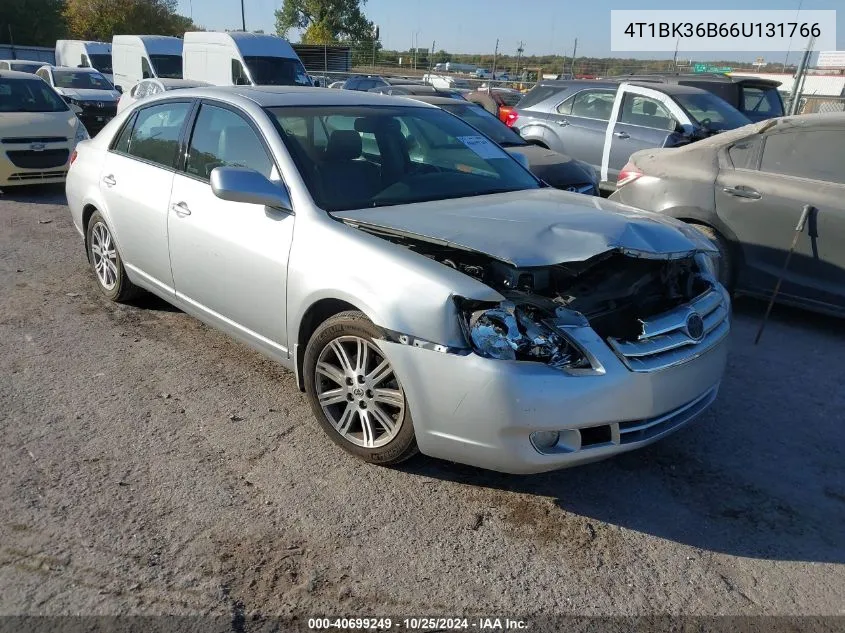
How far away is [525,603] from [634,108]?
8.42 m

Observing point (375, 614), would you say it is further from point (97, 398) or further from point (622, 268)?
point (97, 398)

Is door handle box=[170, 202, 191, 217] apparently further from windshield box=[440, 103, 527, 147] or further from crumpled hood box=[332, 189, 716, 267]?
windshield box=[440, 103, 527, 147]

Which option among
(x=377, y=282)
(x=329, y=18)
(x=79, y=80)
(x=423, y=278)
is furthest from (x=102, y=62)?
(x=329, y=18)

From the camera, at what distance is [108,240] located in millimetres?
5297

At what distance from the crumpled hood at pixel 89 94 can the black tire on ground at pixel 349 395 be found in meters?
16.1

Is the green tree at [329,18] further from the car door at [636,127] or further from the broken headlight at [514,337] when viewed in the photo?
the broken headlight at [514,337]

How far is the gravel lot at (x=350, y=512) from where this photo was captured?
259 cm

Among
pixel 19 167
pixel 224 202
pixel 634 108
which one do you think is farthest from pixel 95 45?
pixel 224 202

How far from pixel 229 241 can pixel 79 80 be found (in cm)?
1699

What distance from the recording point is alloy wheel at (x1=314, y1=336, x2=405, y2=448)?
3199 mm

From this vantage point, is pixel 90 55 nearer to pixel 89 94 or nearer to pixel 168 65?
pixel 168 65

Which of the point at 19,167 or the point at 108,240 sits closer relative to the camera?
the point at 108,240

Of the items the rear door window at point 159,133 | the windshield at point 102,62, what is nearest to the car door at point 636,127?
the rear door window at point 159,133

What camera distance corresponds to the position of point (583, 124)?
32.6 ft
